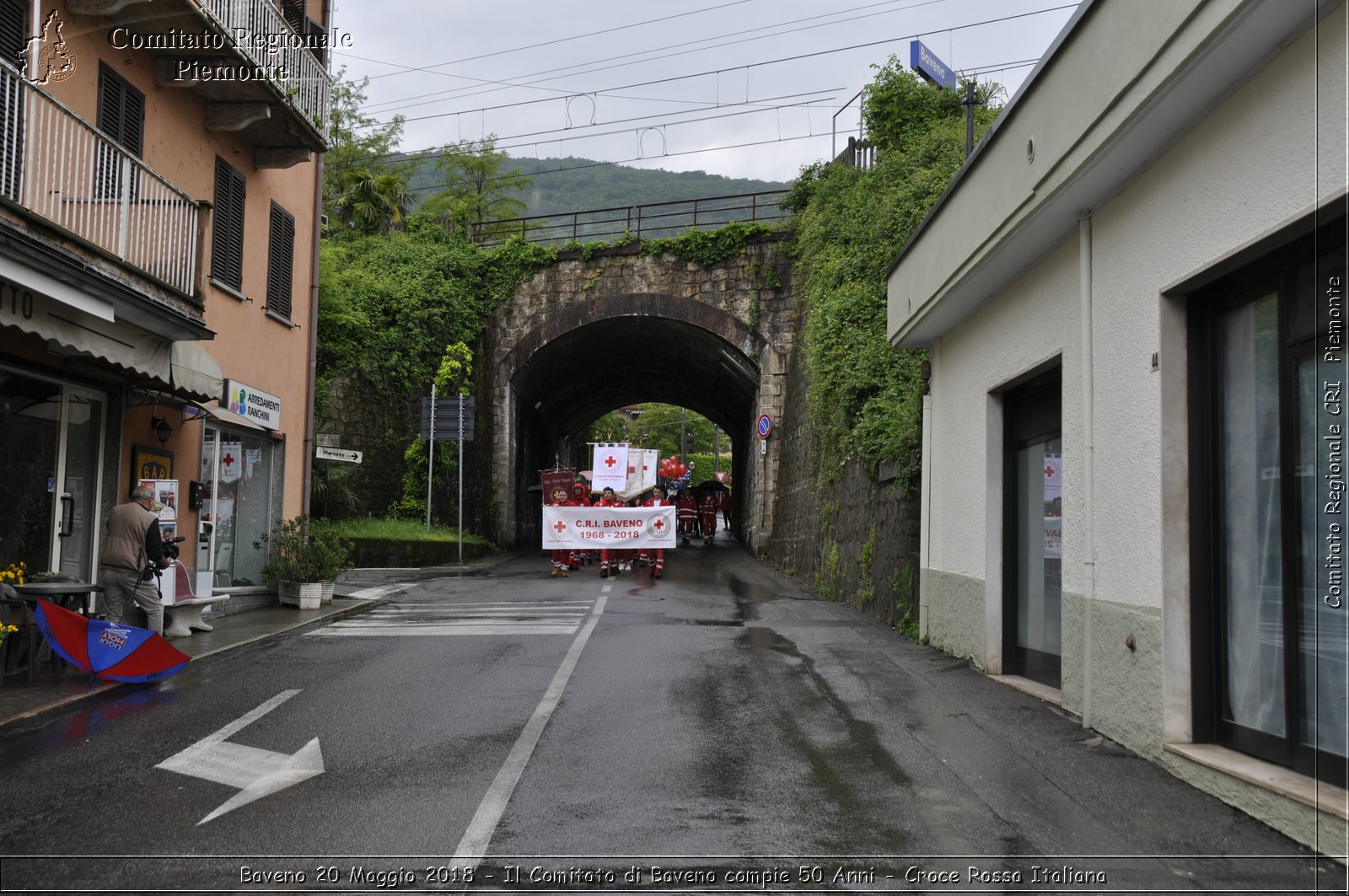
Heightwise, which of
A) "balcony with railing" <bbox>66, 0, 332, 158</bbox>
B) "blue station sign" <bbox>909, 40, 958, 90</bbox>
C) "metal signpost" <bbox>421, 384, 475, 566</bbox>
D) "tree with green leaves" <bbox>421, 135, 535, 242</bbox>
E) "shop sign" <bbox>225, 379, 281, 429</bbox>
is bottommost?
"shop sign" <bbox>225, 379, 281, 429</bbox>

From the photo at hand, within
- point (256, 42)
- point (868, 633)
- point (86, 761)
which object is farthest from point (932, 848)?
point (256, 42)

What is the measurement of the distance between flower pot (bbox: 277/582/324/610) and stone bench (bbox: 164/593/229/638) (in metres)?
2.45

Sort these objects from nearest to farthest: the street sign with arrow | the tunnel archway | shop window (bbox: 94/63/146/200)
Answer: shop window (bbox: 94/63/146/200) < the street sign with arrow < the tunnel archway

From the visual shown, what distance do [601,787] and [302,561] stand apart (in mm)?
10549

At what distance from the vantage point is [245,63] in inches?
513

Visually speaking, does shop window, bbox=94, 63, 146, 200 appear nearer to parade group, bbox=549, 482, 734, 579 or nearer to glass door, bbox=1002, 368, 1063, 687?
glass door, bbox=1002, 368, 1063, 687

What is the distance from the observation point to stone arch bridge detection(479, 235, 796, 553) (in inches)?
1142

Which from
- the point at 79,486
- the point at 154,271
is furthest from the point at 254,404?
the point at 79,486

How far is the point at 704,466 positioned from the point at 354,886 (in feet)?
288

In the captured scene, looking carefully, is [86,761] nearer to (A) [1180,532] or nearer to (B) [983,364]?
(A) [1180,532]

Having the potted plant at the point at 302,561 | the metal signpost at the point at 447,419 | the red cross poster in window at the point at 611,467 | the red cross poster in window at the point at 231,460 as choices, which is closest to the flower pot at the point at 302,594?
the potted plant at the point at 302,561

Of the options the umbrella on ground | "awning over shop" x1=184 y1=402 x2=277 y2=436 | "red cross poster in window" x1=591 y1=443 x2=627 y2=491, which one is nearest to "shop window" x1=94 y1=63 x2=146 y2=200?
"awning over shop" x1=184 y1=402 x2=277 y2=436

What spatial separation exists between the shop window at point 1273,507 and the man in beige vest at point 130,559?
918 centimetres

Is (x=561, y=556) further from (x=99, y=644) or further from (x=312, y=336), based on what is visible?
(x=99, y=644)
